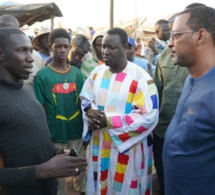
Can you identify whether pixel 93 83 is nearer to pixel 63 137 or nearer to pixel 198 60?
pixel 63 137

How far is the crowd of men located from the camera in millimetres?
1595

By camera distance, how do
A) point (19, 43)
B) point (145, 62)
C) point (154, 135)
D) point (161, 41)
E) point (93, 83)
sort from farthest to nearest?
point (161, 41) < point (145, 62) < point (154, 135) < point (93, 83) < point (19, 43)

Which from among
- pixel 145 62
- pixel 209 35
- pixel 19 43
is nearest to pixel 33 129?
pixel 19 43

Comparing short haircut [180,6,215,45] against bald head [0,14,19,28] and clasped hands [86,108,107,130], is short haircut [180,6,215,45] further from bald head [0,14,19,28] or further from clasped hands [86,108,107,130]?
bald head [0,14,19,28]

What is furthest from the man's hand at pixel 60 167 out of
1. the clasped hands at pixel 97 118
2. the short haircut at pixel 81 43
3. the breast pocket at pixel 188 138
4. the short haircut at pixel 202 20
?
the short haircut at pixel 81 43

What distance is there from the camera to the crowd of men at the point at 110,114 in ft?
5.23

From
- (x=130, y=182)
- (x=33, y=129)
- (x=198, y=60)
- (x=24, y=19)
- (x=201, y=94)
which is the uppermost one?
(x=198, y=60)

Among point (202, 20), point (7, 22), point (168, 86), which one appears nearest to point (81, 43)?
point (7, 22)

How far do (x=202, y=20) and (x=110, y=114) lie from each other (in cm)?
128

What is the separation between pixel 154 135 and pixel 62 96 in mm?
1188

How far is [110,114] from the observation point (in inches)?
101

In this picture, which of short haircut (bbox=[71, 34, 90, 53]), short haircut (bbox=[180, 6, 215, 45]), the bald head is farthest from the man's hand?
short haircut (bbox=[71, 34, 90, 53])

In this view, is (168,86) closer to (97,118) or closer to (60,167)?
(97,118)

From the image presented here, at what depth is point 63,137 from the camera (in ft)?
9.75
